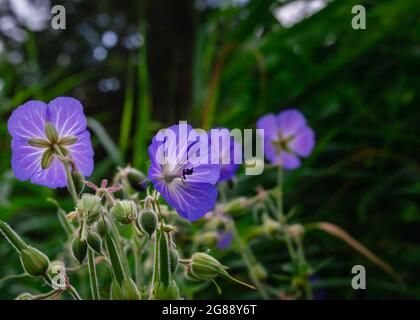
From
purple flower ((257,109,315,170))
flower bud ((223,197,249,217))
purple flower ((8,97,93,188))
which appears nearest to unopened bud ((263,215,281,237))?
flower bud ((223,197,249,217))

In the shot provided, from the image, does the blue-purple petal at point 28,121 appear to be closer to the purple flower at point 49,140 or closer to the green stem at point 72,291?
the purple flower at point 49,140

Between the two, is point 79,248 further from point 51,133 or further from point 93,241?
point 51,133

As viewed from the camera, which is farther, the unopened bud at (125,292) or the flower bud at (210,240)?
the flower bud at (210,240)

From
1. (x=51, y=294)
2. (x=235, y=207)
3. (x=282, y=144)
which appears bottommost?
(x=51, y=294)

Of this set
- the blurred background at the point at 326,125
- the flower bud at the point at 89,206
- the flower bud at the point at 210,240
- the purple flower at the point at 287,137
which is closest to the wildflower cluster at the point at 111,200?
the flower bud at the point at 89,206

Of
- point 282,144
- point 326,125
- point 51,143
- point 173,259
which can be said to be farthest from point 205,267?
point 326,125

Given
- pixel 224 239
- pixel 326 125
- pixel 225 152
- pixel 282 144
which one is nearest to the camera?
pixel 225 152

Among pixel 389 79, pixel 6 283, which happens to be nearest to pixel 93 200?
pixel 6 283

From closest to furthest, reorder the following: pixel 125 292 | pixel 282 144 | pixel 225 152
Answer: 1. pixel 125 292
2. pixel 225 152
3. pixel 282 144
